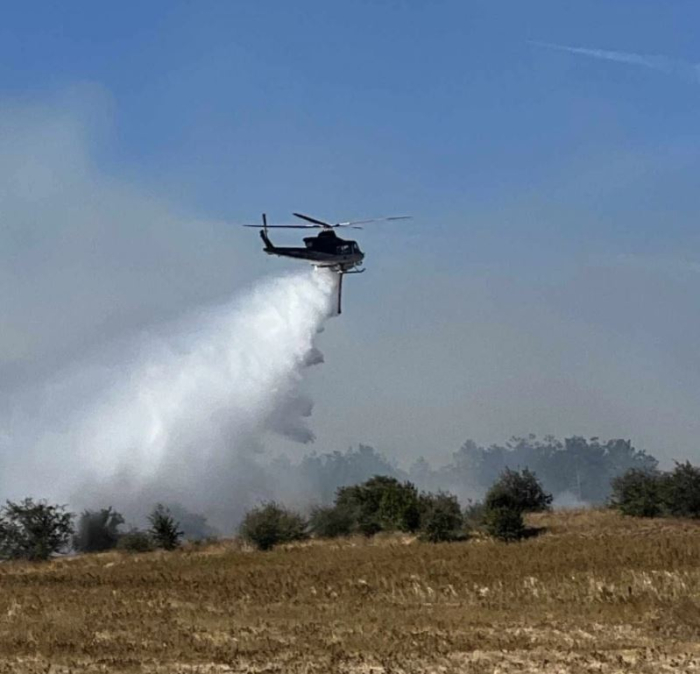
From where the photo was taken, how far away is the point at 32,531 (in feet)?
211

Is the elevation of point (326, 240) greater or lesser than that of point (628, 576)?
greater

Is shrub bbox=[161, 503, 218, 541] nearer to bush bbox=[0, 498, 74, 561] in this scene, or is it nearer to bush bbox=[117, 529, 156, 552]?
Answer: bush bbox=[0, 498, 74, 561]

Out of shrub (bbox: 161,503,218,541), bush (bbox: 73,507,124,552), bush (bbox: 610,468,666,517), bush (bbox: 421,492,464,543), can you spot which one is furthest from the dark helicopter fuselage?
shrub (bbox: 161,503,218,541)

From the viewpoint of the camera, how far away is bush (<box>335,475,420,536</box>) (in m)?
58.1

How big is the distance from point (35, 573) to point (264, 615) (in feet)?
66.2

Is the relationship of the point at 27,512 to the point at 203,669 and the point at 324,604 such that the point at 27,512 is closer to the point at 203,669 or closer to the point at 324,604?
the point at 324,604

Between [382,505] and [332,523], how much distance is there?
2.99 m

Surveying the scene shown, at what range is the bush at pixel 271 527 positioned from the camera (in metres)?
55.2

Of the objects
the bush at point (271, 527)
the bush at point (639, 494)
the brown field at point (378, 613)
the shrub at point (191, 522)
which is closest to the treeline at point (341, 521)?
the bush at point (271, 527)

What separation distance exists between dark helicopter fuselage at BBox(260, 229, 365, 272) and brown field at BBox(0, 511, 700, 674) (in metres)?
15.2

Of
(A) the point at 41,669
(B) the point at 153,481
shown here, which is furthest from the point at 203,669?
(B) the point at 153,481

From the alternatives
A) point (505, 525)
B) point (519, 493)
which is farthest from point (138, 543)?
point (519, 493)

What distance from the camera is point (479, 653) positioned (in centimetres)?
2028

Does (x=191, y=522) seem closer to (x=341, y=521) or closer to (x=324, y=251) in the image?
(x=341, y=521)
